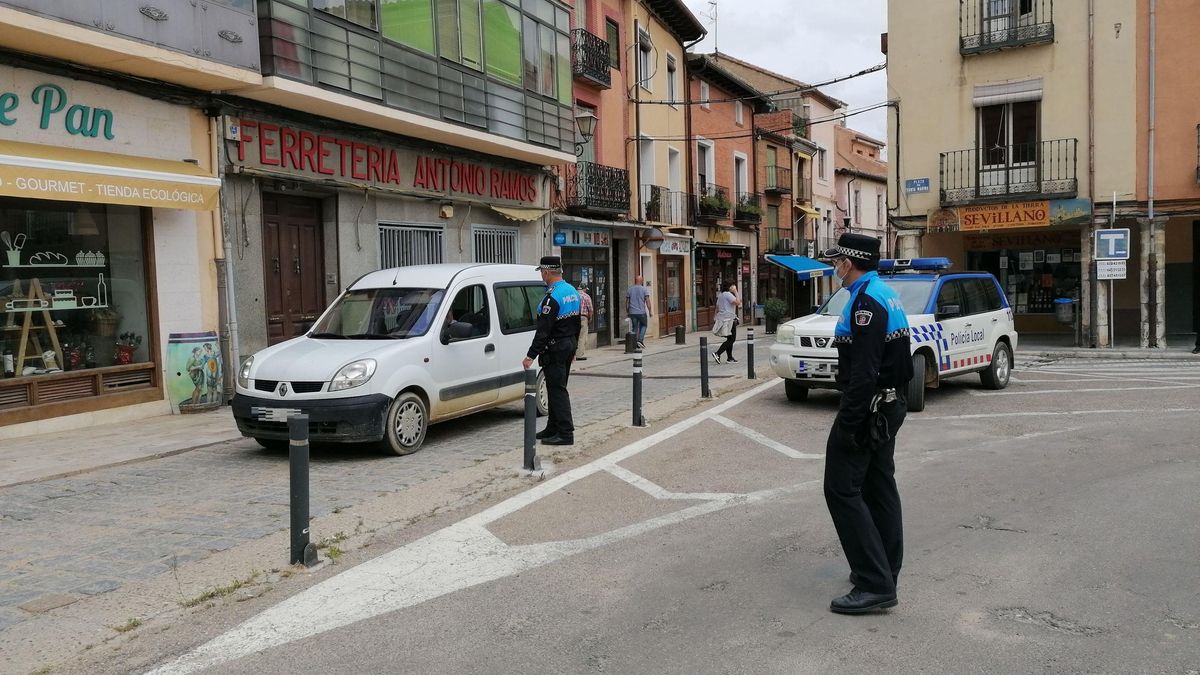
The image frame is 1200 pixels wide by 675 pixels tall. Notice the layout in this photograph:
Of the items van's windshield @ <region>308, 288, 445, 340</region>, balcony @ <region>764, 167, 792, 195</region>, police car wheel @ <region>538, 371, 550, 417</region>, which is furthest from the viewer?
balcony @ <region>764, 167, 792, 195</region>

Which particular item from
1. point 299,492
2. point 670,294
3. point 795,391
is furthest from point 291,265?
point 670,294

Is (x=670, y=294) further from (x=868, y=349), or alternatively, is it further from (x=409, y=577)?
(x=868, y=349)

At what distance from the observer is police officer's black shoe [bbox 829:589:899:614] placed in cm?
440

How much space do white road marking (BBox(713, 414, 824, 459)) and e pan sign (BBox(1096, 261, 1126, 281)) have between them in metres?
12.8

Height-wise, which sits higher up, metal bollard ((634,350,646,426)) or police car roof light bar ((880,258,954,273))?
police car roof light bar ((880,258,954,273))

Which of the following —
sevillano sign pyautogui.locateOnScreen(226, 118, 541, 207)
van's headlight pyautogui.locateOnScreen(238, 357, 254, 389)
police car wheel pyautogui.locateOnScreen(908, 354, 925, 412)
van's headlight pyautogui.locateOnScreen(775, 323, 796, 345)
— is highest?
sevillano sign pyautogui.locateOnScreen(226, 118, 541, 207)

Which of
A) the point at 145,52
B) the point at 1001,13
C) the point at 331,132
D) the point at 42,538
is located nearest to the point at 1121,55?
the point at 1001,13

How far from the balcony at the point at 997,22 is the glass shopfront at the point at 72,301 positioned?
61.5ft

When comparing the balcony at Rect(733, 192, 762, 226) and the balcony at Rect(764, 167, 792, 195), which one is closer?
the balcony at Rect(733, 192, 762, 226)

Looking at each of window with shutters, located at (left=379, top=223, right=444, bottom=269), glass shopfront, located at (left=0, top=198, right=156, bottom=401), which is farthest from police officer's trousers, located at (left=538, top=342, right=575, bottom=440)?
window with shutters, located at (left=379, top=223, right=444, bottom=269)

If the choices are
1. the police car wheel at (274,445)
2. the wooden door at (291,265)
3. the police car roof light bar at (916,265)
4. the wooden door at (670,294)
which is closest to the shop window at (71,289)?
the wooden door at (291,265)

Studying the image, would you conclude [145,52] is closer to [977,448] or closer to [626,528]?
[626,528]

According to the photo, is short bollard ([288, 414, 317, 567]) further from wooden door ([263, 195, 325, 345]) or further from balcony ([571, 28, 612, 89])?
balcony ([571, 28, 612, 89])

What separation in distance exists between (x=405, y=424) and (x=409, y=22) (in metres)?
8.98
